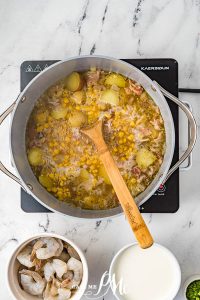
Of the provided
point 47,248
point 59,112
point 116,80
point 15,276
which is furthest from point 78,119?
point 15,276

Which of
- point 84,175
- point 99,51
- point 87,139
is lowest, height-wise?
point 84,175

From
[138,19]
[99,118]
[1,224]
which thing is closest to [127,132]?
[99,118]

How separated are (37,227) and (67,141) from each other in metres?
0.34

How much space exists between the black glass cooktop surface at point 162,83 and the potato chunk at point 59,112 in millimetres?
143

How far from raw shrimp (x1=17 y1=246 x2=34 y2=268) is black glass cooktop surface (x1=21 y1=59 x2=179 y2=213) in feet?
0.50

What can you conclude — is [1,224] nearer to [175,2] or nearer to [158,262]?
[158,262]

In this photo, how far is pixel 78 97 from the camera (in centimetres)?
178

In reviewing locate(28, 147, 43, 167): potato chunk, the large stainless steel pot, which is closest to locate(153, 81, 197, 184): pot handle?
the large stainless steel pot

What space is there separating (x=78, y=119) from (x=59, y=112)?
68 millimetres

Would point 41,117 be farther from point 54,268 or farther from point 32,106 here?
point 54,268

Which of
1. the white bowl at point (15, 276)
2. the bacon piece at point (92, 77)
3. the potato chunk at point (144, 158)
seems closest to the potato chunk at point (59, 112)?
the bacon piece at point (92, 77)

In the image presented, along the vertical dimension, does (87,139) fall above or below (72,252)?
above

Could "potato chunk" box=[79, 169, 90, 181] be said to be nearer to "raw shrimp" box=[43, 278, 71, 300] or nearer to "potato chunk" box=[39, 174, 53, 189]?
"potato chunk" box=[39, 174, 53, 189]

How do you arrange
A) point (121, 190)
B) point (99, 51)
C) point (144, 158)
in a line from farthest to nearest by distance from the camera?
1. point (99, 51)
2. point (144, 158)
3. point (121, 190)
